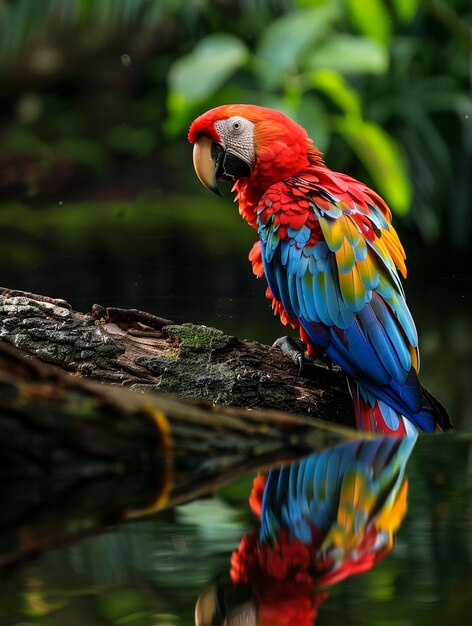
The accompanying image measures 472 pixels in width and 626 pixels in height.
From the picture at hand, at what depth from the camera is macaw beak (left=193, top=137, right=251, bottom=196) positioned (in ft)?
3.66

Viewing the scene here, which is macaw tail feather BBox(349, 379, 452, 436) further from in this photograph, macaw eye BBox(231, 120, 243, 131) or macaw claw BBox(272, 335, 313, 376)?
macaw eye BBox(231, 120, 243, 131)

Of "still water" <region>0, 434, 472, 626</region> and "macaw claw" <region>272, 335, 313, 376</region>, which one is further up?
"still water" <region>0, 434, 472, 626</region>

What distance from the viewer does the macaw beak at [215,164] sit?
1.12m

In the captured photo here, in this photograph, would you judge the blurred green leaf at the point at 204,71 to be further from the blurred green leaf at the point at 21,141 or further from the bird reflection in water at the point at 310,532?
the blurred green leaf at the point at 21,141

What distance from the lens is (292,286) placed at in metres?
1.02

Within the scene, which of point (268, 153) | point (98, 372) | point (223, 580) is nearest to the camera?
point (223, 580)

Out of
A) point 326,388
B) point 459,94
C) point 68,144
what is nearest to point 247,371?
point 326,388

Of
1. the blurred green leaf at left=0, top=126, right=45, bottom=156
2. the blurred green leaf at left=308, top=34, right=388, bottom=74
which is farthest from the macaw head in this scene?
the blurred green leaf at left=0, top=126, right=45, bottom=156

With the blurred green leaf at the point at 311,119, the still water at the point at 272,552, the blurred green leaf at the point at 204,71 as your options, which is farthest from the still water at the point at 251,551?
the blurred green leaf at the point at 311,119

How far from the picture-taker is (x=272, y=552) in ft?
0.76

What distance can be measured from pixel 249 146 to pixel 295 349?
29 centimetres

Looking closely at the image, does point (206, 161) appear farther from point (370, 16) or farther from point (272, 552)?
point (272, 552)

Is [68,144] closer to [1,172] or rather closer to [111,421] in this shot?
[1,172]

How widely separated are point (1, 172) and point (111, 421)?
8.48ft
